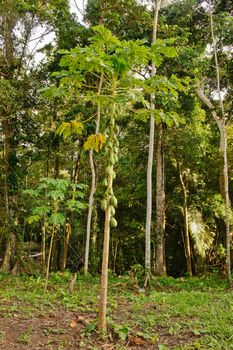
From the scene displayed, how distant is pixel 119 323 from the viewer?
171 inches

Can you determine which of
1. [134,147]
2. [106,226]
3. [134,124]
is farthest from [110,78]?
[134,124]

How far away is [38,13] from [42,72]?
5.34 ft

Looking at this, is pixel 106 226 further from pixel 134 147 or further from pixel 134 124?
pixel 134 124

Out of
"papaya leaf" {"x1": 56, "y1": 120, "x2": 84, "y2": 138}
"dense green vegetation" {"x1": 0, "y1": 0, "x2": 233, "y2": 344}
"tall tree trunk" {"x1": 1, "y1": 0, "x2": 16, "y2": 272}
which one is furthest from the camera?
"tall tree trunk" {"x1": 1, "y1": 0, "x2": 16, "y2": 272}

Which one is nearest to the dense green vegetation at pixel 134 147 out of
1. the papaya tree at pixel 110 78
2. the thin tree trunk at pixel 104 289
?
the thin tree trunk at pixel 104 289

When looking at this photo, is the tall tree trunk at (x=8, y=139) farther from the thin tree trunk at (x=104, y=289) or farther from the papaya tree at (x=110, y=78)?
the papaya tree at (x=110, y=78)

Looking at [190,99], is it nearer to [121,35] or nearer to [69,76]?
[121,35]

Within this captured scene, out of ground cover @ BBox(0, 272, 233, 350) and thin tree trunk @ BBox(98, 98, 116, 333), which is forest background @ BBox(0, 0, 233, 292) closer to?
ground cover @ BBox(0, 272, 233, 350)

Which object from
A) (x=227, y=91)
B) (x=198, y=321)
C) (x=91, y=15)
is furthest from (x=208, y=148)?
(x=198, y=321)

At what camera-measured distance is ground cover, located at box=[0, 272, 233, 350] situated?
3.81 metres

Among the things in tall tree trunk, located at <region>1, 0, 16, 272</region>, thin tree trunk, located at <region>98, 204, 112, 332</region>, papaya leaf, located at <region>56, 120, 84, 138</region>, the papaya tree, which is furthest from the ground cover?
tall tree trunk, located at <region>1, 0, 16, 272</region>

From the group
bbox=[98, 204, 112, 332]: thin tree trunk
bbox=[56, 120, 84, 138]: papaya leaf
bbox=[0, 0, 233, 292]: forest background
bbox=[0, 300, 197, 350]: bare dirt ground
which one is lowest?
bbox=[0, 300, 197, 350]: bare dirt ground

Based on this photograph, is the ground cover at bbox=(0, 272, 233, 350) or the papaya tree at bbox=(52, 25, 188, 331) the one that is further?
the ground cover at bbox=(0, 272, 233, 350)

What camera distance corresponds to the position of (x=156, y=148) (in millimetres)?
11023
